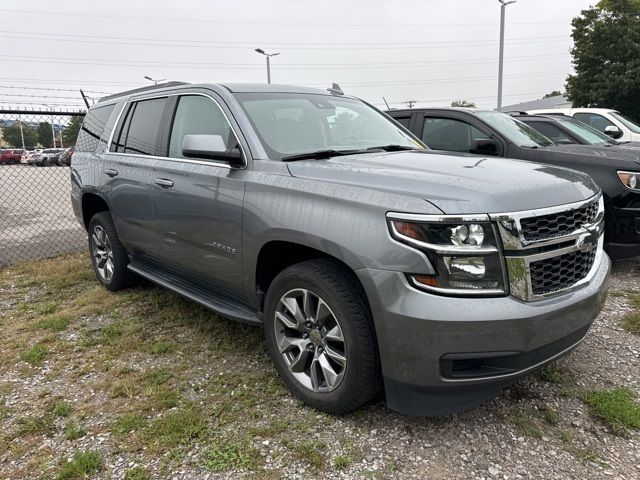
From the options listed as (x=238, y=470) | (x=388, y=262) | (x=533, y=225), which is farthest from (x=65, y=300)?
(x=533, y=225)

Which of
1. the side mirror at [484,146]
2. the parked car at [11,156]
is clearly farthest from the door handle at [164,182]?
the parked car at [11,156]

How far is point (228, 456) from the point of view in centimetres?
243

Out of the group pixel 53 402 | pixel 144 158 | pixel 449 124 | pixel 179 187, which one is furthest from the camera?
pixel 449 124

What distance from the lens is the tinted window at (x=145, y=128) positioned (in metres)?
3.97

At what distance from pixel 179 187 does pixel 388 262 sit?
1.86m

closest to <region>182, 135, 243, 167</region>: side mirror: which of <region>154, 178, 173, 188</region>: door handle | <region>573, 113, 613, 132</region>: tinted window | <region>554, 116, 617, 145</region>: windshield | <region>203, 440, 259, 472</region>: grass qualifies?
<region>154, 178, 173, 188</region>: door handle

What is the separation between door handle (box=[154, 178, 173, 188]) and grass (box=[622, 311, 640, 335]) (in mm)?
3528

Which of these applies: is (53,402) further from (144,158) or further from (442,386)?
(442,386)

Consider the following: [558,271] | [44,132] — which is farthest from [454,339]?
[44,132]

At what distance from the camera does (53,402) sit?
3.00 m

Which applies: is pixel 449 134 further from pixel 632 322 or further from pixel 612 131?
pixel 612 131

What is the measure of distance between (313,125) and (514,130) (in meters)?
3.46

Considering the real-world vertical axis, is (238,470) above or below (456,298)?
below

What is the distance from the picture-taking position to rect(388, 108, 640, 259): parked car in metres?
4.65
